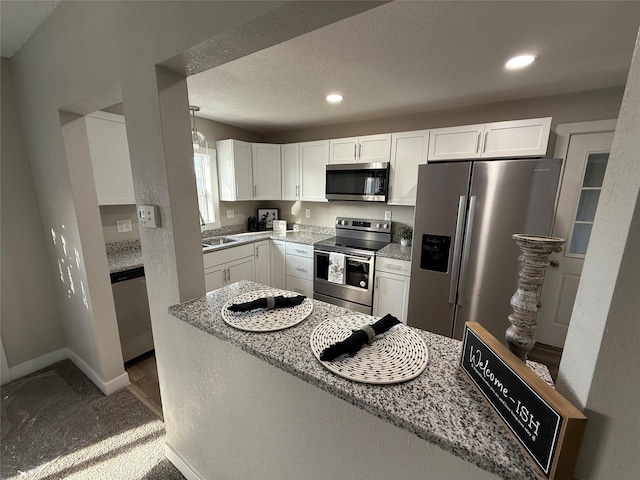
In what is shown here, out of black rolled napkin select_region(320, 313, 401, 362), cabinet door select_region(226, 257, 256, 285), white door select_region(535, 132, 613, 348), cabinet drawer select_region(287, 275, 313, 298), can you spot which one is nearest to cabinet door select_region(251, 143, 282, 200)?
cabinet door select_region(226, 257, 256, 285)

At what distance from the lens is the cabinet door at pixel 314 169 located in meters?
3.13

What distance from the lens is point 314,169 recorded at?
323 cm

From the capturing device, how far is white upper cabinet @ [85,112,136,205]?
2.01 meters

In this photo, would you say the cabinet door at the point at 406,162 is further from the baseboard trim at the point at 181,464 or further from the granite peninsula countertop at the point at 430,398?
the baseboard trim at the point at 181,464

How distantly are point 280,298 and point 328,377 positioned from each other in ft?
1.51

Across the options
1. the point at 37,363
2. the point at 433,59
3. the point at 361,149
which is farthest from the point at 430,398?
the point at 37,363

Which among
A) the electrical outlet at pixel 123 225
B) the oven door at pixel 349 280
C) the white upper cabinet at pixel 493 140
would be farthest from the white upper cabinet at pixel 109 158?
the white upper cabinet at pixel 493 140

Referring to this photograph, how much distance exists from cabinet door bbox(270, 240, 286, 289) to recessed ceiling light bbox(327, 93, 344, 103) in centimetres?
174

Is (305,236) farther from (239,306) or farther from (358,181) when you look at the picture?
(239,306)

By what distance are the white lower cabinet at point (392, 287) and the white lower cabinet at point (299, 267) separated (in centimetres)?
83

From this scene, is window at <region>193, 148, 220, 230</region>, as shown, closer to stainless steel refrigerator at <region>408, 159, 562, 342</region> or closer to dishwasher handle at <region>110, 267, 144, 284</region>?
dishwasher handle at <region>110, 267, 144, 284</region>

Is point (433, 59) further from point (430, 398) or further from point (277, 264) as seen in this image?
point (277, 264)

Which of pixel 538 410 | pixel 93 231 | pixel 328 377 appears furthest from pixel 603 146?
pixel 93 231

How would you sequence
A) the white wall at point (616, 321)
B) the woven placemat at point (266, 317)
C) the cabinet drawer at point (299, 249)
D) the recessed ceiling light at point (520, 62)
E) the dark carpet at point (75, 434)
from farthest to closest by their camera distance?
the cabinet drawer at point (299, 249)
the recessed ceiling light at point (520, 62)
the dark carpet at point (75, 434)
the woven placemat at point (266, 317)
the white wall at point (616, 321)
